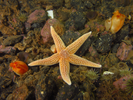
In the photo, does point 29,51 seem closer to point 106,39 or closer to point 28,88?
point 28,88

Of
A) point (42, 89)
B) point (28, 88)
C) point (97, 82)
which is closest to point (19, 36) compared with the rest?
point (28, 88)

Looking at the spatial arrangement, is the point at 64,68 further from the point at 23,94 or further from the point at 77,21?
the point at 77,21

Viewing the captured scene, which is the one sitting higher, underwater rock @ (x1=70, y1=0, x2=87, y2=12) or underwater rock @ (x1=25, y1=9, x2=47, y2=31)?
underwater rock @ (x1=70, y1=0, x2=87, y2=12)

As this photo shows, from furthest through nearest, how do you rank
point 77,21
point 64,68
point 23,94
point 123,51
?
point 77,21
point 123,51
point 64,68
point 23,94

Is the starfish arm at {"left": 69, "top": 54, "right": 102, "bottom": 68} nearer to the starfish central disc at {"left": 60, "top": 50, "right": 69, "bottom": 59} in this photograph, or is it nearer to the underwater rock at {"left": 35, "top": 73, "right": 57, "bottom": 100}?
the starfish central disc at {"left": 60, "top": 50, "right": 69, "bottom": 59}

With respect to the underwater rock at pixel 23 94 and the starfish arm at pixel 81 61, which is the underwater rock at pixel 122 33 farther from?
the underwater rock at pixel 23 94

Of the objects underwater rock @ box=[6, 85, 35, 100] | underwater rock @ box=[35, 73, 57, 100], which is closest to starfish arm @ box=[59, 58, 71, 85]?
underwater rock @ box=[35, 73, 57, 100]

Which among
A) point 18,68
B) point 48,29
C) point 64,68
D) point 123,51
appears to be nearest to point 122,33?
point 123,51
